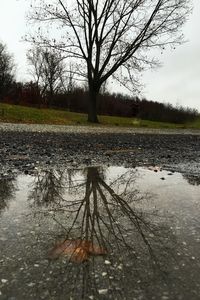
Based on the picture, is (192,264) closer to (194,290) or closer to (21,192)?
(194,290)

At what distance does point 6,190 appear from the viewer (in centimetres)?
380

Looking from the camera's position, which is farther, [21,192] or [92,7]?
[92,7]

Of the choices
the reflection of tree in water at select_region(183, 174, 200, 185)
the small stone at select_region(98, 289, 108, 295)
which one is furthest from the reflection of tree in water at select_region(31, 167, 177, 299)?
the reflection of tree in water at select_region(183, 174, 200, 185)

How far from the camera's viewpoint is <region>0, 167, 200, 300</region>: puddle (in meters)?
1.81

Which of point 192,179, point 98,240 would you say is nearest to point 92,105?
point 192,179

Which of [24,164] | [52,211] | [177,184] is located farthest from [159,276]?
[24,164]

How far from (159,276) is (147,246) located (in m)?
0.41

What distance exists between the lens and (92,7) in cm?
2491

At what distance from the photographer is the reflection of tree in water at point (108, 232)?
1897 mm

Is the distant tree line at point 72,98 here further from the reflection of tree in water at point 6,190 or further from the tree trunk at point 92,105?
the reflection of tree in water at point 6,190

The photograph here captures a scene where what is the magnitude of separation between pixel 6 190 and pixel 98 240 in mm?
1717

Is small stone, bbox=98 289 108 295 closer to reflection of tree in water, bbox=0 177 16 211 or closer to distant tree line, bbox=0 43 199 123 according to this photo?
reflection of tree in water, bbox=0 177 16 211

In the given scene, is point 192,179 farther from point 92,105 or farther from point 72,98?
point 72,98

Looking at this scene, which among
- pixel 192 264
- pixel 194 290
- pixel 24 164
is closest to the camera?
pixel 194 290
